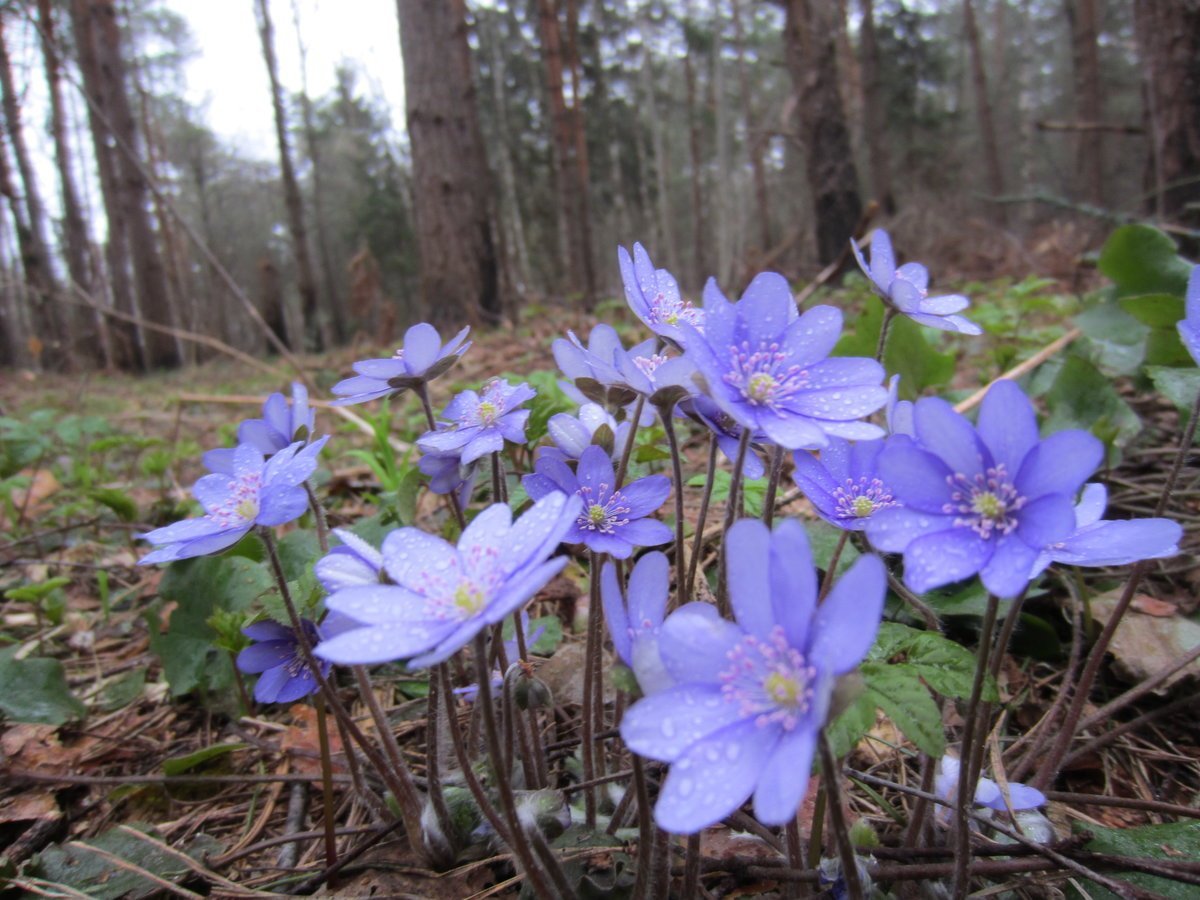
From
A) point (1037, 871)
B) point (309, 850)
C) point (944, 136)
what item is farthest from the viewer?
point (944, 136)

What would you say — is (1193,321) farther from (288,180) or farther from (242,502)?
(288,180)

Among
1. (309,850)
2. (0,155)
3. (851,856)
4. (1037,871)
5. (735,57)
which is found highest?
(735,57)

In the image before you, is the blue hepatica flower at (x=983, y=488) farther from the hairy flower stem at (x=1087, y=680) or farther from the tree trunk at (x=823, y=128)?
the tree trunk at (x=823, y=128)

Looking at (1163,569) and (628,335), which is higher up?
(628,335)

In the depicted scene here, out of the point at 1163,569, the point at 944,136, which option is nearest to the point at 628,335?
the point at 1163,569

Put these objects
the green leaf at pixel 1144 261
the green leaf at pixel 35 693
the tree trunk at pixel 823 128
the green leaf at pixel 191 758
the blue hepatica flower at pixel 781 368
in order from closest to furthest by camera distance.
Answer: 1. the blue hepatica flower at pixel 781 368
2. the green leaf at pixel 191 758
3. the green leaf at pixel 35 693
4. the green leaf at pixel 1144 261
5. the tree trunk at pixel 823 128

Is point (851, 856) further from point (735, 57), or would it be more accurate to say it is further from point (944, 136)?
point (735, 57)

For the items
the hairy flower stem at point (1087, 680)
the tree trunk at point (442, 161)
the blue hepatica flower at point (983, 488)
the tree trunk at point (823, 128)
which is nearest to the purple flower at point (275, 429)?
the blue hepatica flower at point (983, 488)

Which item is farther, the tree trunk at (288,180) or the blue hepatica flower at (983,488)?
the tree trunk at (288,180)
